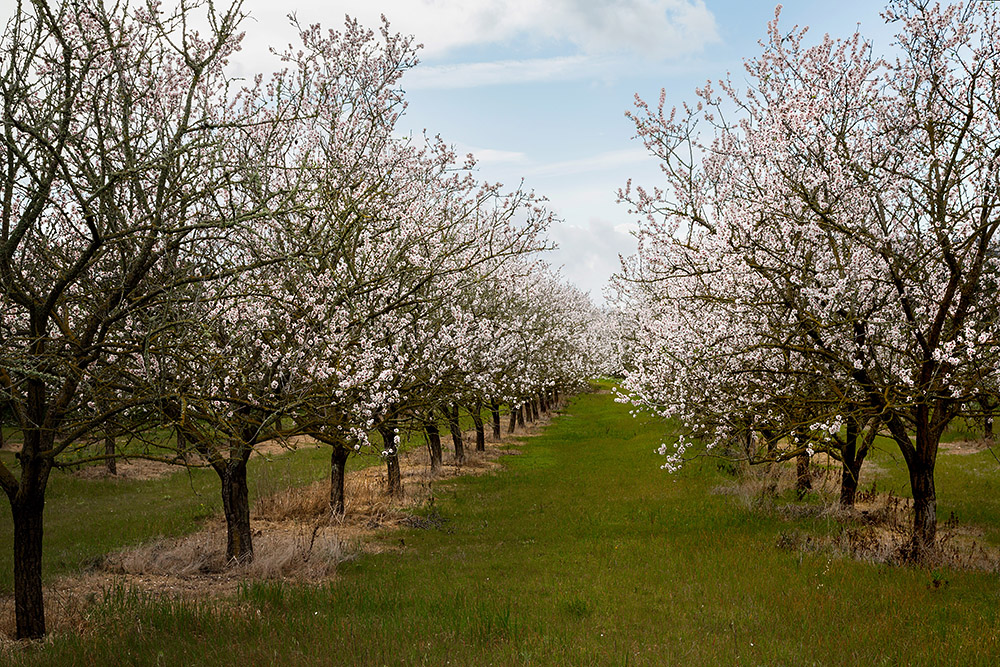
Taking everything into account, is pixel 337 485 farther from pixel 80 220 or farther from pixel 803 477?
pixel 803 477

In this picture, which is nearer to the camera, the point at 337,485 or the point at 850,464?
the point at 850,464

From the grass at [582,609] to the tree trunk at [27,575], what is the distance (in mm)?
661

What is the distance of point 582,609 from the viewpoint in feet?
29.2

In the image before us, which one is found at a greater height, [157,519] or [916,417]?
[916,417]

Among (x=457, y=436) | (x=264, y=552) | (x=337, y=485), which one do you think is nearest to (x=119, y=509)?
(x=337, y=485)

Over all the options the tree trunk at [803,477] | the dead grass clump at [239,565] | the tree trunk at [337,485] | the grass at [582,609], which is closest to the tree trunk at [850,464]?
the grass at [582,609]

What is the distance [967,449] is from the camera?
27.2m

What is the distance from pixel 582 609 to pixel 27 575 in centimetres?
689

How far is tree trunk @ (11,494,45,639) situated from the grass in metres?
0.66

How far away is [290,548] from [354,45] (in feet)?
32.2

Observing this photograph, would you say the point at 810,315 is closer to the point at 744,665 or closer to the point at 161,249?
the point at 744,665

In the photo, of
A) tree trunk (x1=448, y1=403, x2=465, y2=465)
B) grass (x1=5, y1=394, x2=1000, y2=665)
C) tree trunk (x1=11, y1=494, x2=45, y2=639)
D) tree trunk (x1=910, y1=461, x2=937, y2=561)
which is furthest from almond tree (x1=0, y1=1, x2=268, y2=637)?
tree trunk (x1=448, y1=403, x2=465, y2=465)

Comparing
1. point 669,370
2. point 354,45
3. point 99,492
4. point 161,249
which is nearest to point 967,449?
point 669,370

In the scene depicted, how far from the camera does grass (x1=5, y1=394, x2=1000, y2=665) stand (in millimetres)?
7199
